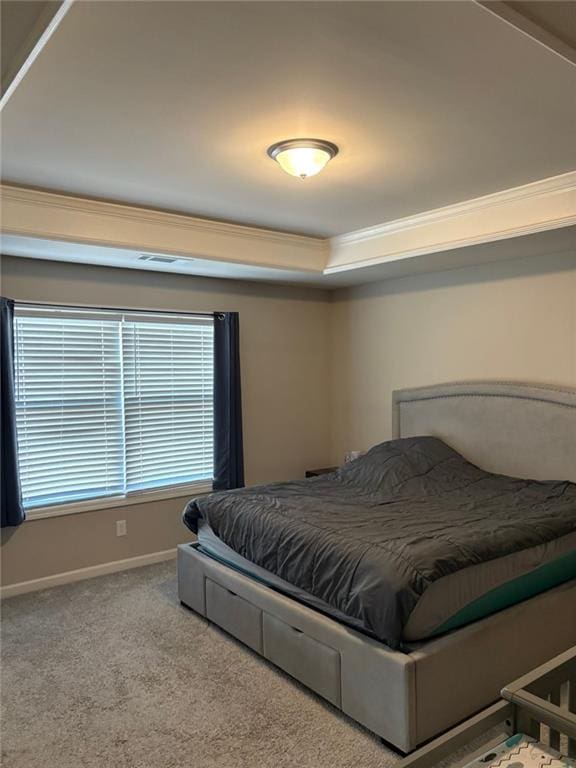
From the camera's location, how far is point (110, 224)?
11.5ft

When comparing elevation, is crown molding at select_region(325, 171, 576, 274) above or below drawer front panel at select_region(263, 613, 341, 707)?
above

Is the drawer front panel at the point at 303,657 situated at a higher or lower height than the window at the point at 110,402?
lower

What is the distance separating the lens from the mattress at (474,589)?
2.30m

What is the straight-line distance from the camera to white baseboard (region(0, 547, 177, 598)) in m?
3.90

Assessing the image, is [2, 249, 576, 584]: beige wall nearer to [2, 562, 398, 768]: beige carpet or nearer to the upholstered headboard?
the upholstered headboard

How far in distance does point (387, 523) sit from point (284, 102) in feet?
6.46

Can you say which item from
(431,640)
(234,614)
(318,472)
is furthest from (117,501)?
(431,640)

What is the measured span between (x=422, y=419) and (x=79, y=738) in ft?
10.2

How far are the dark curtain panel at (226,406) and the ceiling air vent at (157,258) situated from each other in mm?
845

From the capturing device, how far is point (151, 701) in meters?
2.65

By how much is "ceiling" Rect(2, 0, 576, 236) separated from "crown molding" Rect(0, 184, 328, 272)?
0.15 m

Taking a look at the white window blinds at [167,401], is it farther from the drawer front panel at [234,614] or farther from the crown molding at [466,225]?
the drawer front panel at [234,614]

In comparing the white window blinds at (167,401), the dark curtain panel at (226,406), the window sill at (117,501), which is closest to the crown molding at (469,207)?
the dark curtain panel at (226,406)

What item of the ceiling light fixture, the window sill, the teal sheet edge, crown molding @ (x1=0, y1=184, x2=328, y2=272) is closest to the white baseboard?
the window sill
